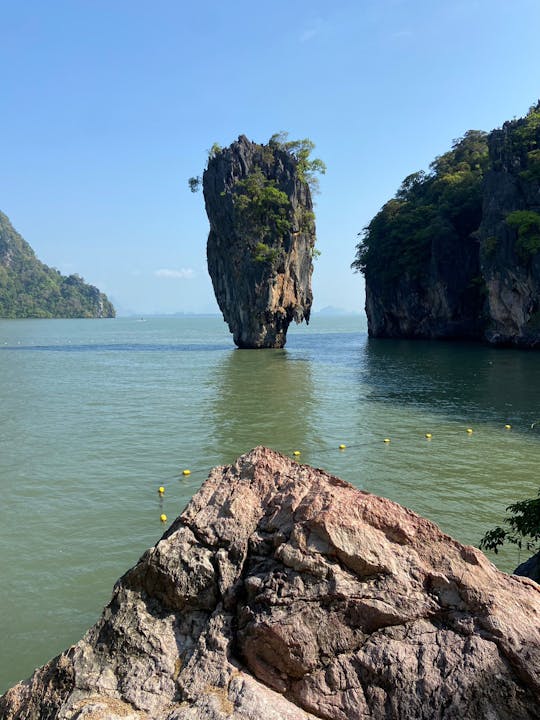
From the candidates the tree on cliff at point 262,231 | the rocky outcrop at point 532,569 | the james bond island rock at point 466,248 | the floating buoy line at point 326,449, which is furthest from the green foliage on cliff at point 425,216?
the rocky outcrop at point 532,569

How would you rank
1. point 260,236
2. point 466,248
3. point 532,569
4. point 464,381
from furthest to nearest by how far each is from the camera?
Result: point 466,248
point 260,236
point 464,381
point 532,569

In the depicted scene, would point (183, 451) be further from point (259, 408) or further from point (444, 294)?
point (444, 294)

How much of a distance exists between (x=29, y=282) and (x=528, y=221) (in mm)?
191419

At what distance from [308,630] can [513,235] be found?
1828 inches

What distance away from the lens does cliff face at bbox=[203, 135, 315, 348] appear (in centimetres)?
4941

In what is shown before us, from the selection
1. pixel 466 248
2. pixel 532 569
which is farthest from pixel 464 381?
pixel 466 248

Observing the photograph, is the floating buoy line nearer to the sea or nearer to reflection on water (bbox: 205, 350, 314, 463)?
the sea

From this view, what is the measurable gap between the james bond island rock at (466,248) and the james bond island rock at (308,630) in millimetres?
43217

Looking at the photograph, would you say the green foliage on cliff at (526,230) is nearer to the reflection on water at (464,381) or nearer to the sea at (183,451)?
the reflection on water at (464,381)

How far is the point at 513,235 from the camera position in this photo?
43.4 m

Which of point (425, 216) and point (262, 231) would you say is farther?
point (425, 216)

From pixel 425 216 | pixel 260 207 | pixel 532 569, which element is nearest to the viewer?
pixel 532 569

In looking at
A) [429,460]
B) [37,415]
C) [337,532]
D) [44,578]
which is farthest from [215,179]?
[337,532]

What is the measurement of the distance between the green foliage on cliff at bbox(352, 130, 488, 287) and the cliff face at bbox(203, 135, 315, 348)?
12903mm
